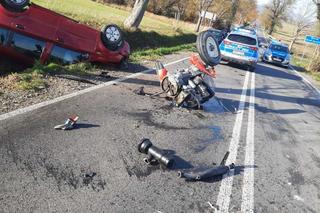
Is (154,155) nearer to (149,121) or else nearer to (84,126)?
(84,126)

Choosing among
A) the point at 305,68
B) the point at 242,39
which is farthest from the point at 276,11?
the point at 242,39

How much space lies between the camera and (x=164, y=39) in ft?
72.2

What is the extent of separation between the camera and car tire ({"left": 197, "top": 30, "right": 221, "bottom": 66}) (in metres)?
8.89

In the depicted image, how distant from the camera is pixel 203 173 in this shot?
5.49 meters

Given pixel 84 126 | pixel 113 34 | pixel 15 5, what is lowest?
pixel 84 126

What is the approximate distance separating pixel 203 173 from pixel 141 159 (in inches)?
36.0

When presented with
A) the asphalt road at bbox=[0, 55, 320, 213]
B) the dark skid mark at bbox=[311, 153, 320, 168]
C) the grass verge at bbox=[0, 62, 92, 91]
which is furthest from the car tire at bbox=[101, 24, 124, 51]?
the dark skid mark at bbox=[311, 153, 320, 168]

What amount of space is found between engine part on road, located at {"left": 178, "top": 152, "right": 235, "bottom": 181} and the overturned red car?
5.20 metres

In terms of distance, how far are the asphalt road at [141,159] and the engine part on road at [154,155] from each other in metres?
0.11

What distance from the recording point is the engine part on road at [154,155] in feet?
18.0

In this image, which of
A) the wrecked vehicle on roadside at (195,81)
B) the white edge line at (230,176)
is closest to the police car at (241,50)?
the white edge line at (230,176)

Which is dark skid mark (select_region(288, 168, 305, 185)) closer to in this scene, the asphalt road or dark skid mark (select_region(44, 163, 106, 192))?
the asphalt road

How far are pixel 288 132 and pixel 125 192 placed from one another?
217 inches

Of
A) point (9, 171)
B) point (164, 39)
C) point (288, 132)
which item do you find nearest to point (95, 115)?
point (9, 171)
